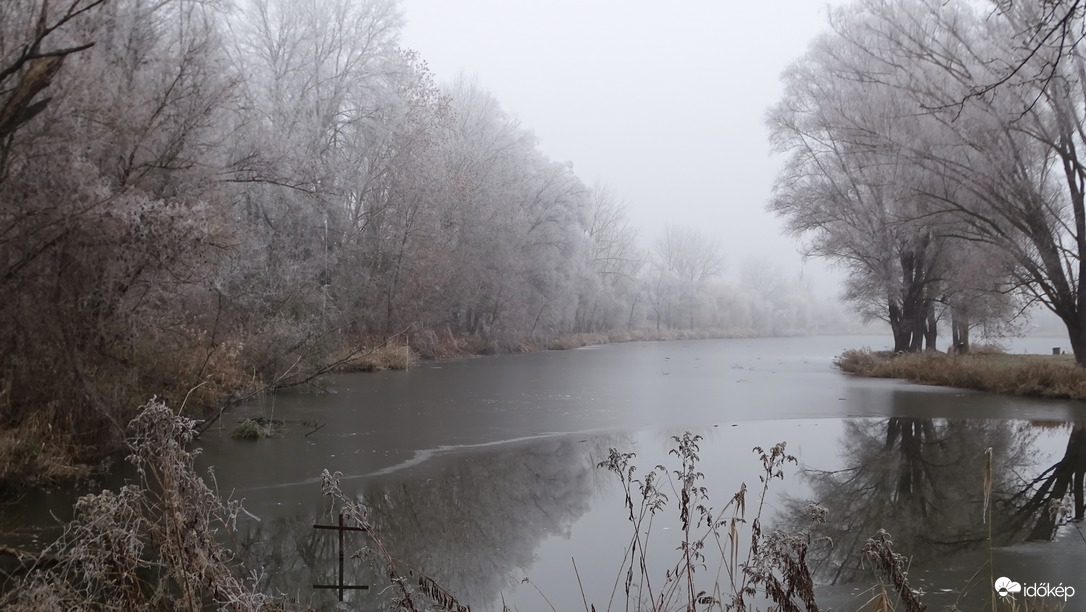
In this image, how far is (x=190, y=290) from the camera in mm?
9617

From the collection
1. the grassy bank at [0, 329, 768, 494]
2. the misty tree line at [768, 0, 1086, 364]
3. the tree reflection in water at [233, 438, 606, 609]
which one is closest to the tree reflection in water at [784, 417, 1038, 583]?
the tree reflection in water at [233, 438, 606, 609]

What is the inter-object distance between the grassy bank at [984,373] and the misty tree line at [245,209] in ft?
47.7

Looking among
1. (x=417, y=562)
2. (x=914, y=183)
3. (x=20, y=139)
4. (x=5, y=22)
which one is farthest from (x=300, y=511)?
(x=914, y=183)

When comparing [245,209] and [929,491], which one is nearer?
[929,491]

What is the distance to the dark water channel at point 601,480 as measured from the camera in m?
5.98

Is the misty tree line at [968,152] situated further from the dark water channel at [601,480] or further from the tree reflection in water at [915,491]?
the tree reflection in water at [915,491]

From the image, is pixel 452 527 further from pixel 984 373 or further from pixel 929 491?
pixel 984 373

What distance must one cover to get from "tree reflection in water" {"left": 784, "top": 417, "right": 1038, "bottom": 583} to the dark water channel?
0.11ft

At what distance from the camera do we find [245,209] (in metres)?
22.5

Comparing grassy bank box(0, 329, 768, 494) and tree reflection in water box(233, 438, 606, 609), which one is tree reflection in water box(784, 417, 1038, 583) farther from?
grassy bank box(0, 329, 768, 494)

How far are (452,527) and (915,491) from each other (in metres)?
5.18

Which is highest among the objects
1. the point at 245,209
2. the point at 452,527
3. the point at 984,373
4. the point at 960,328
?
the point at 245,209

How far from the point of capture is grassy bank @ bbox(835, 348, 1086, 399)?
1777cm

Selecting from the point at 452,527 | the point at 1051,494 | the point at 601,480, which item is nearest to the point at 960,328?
the point at 1051,494
